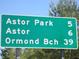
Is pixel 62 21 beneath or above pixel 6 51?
above

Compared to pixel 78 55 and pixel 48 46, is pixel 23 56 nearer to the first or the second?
pixel 78 55

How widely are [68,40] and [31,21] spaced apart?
163 cm

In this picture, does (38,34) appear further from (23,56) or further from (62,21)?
(23,56)

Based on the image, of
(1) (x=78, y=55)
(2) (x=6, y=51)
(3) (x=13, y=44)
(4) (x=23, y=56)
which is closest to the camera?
(3) (x=13, y=44)

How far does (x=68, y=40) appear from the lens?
618 inches

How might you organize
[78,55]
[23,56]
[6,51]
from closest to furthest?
1. [78,55]
2. [23,56]
3. [6,51]

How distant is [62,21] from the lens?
15.8 metres

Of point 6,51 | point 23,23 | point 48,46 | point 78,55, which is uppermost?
point 23,23

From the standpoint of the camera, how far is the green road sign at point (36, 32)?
607 inches

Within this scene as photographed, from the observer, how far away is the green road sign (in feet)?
50.6

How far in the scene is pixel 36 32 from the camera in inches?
610

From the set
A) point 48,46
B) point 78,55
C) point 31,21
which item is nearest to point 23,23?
point 31,21

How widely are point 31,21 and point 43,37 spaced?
77cm

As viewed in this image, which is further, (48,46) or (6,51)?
(6,51)
